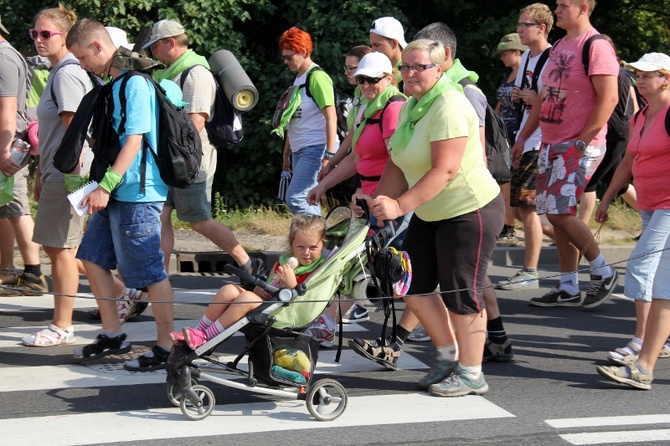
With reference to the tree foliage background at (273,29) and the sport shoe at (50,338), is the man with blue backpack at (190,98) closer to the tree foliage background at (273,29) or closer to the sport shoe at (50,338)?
the sport shoe at (50,338)

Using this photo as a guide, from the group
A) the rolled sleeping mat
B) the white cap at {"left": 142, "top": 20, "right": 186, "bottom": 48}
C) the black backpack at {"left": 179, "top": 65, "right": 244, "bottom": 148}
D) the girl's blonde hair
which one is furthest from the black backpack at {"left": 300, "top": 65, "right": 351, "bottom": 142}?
the girl's blonde hair

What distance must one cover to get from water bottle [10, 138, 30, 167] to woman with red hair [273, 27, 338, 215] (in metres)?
2.08

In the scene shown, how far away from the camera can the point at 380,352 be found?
6.41m

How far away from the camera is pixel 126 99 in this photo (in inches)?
240

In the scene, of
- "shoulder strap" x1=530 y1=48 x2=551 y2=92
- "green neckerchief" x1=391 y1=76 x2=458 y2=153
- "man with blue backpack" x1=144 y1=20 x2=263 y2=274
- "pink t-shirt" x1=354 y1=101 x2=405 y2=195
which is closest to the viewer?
"green neckerchief" x1=391 y1=76 x2=458 y2=153

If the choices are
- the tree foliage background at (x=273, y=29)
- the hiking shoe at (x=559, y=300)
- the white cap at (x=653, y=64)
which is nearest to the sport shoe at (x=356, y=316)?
the hiking shoe at (x=559, y=300)

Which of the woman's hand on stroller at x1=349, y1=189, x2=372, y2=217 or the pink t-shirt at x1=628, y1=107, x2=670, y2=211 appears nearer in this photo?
the woman's hand on stroller at x1=349, y1=189, x2=372, y2=217

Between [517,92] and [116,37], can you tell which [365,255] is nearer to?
[116,37]

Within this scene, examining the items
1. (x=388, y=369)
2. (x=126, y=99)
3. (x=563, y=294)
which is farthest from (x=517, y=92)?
(x=126, y=99)

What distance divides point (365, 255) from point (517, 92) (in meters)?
3.74

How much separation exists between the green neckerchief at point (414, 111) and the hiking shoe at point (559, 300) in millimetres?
3081

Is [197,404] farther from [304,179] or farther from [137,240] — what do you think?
[304,179]

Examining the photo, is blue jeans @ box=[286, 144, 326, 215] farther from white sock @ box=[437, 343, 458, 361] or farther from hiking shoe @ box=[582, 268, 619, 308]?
white sock @ box=[437, 343, 458, 361]

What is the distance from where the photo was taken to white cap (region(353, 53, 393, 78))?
6730 millimetres
